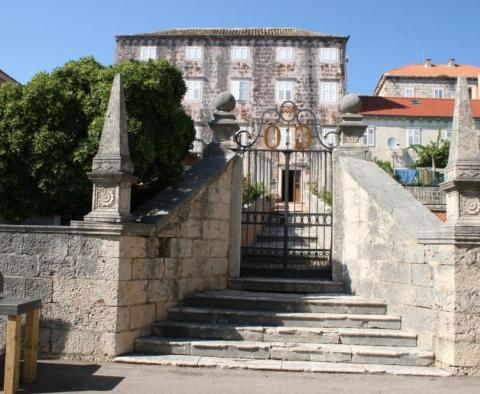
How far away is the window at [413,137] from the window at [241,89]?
12.4 metres

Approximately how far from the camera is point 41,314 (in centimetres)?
595

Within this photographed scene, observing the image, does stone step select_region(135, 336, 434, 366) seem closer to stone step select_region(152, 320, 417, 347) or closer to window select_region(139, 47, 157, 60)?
stone step select_region(152, 320, 417, 347)

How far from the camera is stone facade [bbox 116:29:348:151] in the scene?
34.2 m

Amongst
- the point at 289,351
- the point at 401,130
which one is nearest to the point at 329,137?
the point at 401,130

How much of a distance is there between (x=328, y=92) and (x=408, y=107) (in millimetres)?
6841

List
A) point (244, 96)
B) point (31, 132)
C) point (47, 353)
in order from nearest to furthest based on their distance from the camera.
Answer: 1. point (47, 353)
2. point (31, 132)
3. point (244, 96)

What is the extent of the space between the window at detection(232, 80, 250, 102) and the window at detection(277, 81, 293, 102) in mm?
2283

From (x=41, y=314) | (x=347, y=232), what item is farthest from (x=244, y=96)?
(x=41, y=314)

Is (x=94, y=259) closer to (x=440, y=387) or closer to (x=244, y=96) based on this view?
(x=440, y=387)

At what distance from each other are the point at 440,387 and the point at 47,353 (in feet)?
15.2

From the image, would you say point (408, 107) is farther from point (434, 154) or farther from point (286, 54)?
point (286, 54)

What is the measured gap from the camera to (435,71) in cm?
4700

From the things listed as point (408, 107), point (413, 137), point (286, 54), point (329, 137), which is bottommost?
point (329, 137)

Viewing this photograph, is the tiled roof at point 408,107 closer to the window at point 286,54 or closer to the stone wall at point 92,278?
the window at point 286,54
